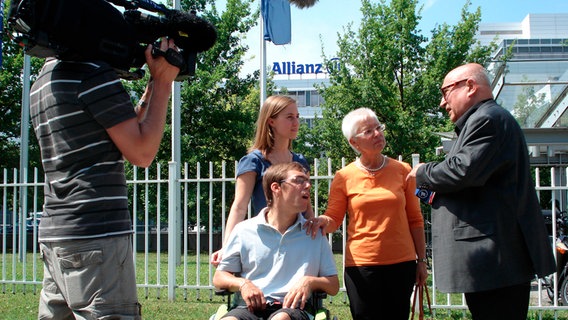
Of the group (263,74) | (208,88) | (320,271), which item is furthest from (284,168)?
(208,88)

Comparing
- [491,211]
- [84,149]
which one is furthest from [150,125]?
[491,211]

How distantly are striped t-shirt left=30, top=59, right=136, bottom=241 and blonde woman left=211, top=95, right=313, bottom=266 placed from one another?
1.32 metres

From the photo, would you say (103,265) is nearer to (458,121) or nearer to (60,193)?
(60,193)

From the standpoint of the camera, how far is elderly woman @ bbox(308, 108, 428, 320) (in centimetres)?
329

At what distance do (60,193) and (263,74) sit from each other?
7.57m

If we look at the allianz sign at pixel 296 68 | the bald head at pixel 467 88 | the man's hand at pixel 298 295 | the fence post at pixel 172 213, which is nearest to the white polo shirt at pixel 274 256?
the man's hand at pixel 298 295

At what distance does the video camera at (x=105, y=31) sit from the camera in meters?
1.88

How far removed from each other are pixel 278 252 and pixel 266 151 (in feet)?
2.26

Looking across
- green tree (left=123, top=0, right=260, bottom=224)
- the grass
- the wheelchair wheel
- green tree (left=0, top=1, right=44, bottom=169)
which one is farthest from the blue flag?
green tree (left=0, top=1, right=44, bottom=169)

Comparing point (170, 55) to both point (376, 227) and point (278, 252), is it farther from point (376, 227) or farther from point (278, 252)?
point (376, 227)

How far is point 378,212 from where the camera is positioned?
3.34 m

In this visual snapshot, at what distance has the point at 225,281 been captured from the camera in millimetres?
2916

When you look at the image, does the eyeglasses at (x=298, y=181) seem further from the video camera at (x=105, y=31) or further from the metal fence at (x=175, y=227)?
the metal fence at (x=175, y=227)

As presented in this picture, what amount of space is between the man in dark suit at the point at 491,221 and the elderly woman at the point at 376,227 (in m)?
0.55
